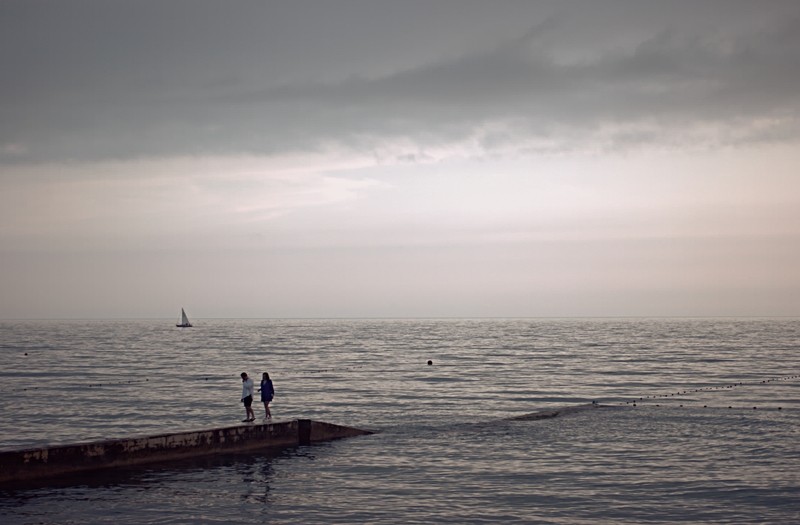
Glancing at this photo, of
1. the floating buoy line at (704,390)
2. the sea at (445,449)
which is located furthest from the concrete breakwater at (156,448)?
the floating buoy line at (704,390)

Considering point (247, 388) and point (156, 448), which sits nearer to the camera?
point (156, 448)

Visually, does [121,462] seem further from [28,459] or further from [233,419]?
[233,419]

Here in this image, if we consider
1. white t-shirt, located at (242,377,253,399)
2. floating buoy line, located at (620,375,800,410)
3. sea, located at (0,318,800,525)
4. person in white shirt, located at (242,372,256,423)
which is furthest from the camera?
floating buoy line, located at (620,375,800,410)

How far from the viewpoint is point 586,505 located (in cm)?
2042

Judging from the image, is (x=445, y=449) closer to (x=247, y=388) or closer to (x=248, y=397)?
(x=248, y=397)

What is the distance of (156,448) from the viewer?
25203 mm

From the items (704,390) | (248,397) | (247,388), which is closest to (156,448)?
(248,397)

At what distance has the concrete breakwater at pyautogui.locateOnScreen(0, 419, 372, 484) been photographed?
22.1 metres

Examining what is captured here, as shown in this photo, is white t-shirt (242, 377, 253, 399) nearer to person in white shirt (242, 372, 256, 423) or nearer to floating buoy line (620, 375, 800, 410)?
person in white shirt (242, 372, 256, 423)

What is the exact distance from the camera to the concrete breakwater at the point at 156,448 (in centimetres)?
2209

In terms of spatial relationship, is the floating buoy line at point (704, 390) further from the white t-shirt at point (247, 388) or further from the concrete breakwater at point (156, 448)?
the white t-shirt at point (247, 388)

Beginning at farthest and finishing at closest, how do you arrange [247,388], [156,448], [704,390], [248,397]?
1. [704,390]
2. [247,388]
3. [248,397]
4. [156,448]

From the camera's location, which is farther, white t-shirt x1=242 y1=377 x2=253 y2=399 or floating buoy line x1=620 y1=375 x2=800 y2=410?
floating buoy line x1=620 y1=375 x2=800 y2=410

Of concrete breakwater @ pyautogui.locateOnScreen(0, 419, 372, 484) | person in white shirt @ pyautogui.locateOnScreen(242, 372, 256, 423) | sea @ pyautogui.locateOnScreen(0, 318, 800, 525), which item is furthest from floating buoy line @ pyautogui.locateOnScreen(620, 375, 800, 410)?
person in white shirt @ pyautogui.locateOnScreen(242, 372, 256, 423)
